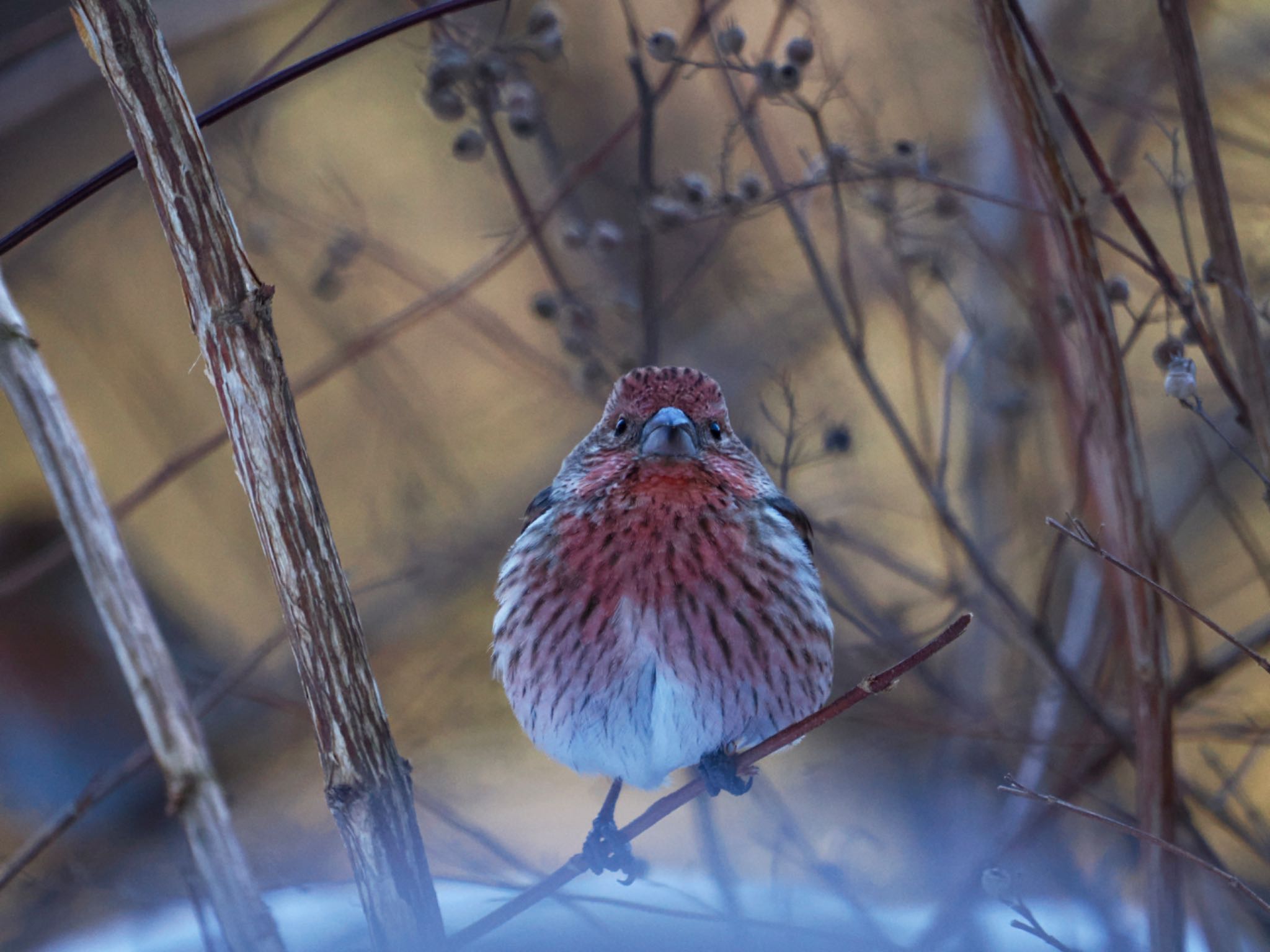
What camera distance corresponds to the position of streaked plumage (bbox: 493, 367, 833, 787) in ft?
8.36

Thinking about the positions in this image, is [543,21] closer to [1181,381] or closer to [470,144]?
[470,144]

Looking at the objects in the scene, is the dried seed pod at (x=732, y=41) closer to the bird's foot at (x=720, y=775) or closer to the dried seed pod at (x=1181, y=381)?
Answer: the dried seed pod at (x=1181, y=381)

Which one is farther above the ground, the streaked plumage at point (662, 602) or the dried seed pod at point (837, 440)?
the dried seed pod at point (837, 440)

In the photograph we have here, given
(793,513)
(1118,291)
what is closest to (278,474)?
(793,513)

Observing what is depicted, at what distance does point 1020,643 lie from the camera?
363cm

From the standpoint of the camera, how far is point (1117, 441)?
2367 mm

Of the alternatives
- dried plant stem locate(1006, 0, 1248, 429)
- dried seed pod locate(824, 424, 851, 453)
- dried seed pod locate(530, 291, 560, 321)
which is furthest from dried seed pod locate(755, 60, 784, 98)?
dried seed pod locate(824, 424, 851, 453)

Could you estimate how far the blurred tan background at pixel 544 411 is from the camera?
13.4ft

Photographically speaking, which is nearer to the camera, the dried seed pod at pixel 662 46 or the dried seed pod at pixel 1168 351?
the dried seed pod at pixel 1168 351

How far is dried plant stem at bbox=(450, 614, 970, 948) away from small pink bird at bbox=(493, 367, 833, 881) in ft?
1.49

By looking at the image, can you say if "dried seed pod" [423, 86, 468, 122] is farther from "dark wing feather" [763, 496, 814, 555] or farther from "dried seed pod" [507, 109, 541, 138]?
"dark wing feather" [763, 496, 814, 555]

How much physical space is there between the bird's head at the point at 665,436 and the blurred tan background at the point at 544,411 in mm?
914

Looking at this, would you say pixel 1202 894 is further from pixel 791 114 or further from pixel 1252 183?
pixel 791 114

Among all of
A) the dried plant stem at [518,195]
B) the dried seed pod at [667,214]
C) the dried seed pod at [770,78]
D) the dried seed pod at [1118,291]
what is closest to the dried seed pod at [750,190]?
the dried seed pod at [667,214]
